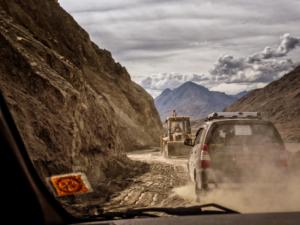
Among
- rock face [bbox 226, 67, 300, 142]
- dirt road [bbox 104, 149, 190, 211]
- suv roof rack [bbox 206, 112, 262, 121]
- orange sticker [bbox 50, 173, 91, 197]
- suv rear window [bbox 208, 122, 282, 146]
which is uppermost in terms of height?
rock face [bbox 226, 67, 300, 142]

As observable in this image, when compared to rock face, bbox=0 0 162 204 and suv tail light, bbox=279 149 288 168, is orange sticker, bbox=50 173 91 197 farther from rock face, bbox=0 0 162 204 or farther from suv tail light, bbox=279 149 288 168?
rock face, bbox=0 0 162 204

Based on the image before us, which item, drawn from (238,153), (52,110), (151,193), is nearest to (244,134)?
(238,153)

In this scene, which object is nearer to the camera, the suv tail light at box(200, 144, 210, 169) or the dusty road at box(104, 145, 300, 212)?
the dusty road at box(104, 145, 300, 212)

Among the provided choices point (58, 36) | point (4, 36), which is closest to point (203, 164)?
point (4, 36)

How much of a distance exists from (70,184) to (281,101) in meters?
159

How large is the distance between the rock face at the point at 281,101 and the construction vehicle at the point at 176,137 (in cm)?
8272

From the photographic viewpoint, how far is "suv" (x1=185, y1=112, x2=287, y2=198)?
1115cm

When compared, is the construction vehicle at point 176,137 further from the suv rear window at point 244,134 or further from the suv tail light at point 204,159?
the suv tail light at point 204,159

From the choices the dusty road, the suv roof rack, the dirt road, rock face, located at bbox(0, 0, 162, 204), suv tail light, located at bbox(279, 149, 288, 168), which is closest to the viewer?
the dusty road

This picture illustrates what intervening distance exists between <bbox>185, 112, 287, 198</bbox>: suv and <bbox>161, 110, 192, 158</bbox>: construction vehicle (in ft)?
78.8

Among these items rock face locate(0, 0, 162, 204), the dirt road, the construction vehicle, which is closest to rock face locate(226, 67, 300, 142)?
the construction vehicle

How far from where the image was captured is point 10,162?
2205 mm

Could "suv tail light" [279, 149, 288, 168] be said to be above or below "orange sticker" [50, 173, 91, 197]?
below

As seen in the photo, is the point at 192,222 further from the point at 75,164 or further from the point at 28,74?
the point at 28,74
